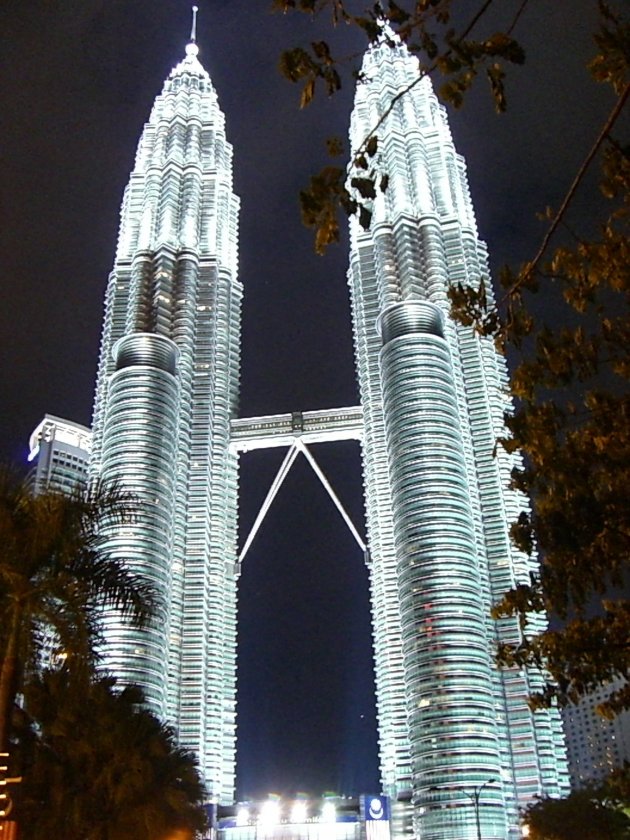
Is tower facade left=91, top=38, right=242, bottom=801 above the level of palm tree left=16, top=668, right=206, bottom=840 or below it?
above

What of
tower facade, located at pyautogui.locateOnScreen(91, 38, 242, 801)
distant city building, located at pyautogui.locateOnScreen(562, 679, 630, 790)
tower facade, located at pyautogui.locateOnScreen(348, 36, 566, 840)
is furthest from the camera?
distant city building, located at pyautogui.locateOnScreen(562, 679, 630, 790)

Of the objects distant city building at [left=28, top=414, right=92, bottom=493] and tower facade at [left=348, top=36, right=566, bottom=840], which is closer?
tower facade at [left=348, top=36, right=566, bottom=840]

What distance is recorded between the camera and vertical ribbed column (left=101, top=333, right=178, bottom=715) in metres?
119

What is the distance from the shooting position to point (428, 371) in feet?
443

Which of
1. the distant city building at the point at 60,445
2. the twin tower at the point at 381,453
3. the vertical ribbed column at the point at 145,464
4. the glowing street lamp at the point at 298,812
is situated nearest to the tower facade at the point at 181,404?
the vertical ribbed column at the point at 145,464

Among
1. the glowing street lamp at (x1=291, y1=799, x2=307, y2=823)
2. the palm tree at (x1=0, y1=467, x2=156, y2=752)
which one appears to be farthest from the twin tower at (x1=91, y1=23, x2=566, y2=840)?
the palm tree at (x1=0, y1=467, x2=156, y2=752)

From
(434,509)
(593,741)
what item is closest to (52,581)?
(434,509)

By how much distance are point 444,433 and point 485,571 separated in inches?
779

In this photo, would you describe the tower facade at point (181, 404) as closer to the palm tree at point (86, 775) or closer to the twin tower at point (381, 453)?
the twin tower at point (381, 453)

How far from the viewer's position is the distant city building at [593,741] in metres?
173

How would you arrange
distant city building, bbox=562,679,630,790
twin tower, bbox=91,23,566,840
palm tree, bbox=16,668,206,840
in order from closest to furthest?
palm tree, bbox=16,668,206,840 < twin tower, bbox=91,23,566,840 < distant city building, bbox=562,679,630,790

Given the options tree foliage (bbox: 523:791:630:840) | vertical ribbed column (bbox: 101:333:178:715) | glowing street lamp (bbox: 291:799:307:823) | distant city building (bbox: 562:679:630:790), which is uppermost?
vertical ribbed column (bbox: 101:333:178:715)

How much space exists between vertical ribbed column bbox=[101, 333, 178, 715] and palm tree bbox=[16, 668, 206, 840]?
93758mm

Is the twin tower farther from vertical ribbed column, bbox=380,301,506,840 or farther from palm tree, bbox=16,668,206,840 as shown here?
palm tree, bbox=16,668,206,840
